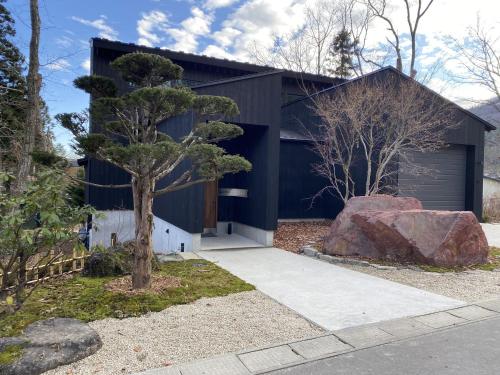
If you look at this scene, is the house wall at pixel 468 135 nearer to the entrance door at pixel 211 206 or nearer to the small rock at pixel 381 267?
the entrance door at pixel 211 206

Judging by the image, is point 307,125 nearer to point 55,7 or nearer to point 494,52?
point 55,7

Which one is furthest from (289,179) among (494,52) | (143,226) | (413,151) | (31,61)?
(494,52)

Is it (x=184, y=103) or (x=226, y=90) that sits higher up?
(x=226, y=90)

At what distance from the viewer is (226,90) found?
7641 mm

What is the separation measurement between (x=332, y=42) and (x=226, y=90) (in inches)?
570

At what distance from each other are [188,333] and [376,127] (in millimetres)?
8645

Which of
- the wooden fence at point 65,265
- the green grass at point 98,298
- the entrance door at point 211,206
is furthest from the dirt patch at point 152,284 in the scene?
the entrance door at point 211,206

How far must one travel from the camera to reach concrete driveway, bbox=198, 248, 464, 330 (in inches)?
163

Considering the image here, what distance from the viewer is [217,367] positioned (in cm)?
288

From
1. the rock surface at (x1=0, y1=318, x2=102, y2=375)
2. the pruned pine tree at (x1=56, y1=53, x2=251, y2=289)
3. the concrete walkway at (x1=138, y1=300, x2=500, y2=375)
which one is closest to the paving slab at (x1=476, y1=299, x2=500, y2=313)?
the concrete walkway at (x1=138, y1=300, x2=500, y2=375)

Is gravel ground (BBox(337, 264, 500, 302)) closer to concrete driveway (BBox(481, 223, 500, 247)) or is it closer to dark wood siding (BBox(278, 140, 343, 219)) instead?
concrete driveway (BBox(481, 223, 500, 247))

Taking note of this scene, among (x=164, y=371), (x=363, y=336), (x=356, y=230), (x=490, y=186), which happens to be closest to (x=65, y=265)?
(x=164, y=371)

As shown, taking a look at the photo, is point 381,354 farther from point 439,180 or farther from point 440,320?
point 439,180

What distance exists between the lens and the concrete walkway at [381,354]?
9.43ft
